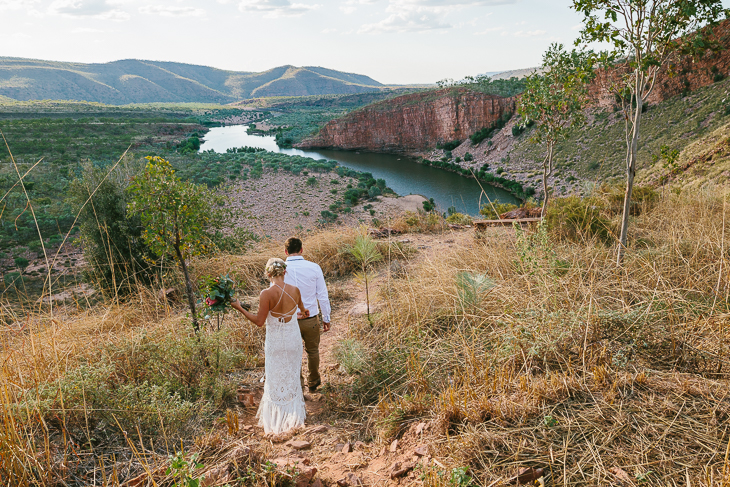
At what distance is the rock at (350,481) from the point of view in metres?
2.16

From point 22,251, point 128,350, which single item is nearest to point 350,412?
point 128,350

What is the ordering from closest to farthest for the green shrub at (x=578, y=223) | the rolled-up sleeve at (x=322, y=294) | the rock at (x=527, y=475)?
the rock at (x=527, y=475)
the rolled-up sleeve at (x=322, y=294)
the green shrub at (x=578, y=223)

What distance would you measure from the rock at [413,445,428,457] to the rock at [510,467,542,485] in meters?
0.50

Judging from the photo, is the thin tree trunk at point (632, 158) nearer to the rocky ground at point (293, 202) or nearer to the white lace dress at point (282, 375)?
the white lace dress at point (282, 375)

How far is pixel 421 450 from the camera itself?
2.21 meters

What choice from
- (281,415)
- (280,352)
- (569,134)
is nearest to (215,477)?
(281,415)

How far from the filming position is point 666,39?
12.8 feet

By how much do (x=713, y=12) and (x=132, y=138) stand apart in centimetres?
5334

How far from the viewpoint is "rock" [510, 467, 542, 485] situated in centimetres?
185

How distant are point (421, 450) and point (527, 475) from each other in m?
0.59

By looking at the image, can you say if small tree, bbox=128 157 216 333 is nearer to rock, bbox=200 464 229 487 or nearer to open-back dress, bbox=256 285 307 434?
open-back dress, bbox=256 285 307 434

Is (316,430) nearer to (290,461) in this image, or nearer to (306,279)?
(290,461)

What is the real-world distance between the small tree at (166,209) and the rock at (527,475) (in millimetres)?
3283

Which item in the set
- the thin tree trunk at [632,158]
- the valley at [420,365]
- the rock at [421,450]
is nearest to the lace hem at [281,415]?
the valley at [420,365]
